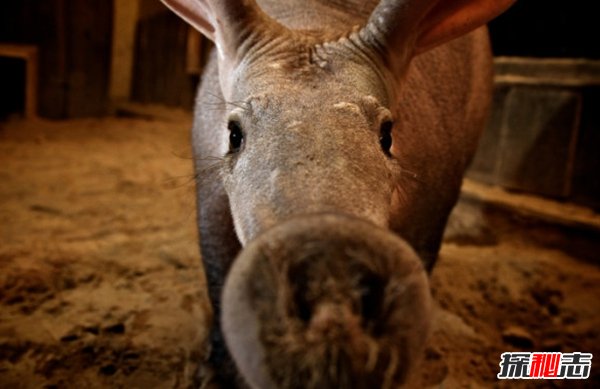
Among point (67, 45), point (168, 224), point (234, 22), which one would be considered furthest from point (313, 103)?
point (67, 45)

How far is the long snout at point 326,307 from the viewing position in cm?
109

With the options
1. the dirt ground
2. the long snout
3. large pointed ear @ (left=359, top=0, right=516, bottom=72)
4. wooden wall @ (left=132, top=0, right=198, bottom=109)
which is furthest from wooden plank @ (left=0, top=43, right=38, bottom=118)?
the long snout

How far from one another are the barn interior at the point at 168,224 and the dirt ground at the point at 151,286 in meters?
0.01

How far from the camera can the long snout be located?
1.09 metres

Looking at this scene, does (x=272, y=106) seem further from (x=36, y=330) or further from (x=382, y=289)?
(x=36, y=330)

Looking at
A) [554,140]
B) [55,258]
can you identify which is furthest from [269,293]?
[554,140]

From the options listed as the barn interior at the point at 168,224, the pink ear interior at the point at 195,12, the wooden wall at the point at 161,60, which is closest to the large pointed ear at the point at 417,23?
the pink ear interior at the point at 195,12

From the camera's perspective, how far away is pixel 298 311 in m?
1.12

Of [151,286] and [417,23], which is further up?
[417,23]

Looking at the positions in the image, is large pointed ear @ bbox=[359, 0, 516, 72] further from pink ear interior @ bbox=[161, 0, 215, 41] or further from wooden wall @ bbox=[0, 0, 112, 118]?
wooden wall @ bbox=[0, 0, 112, 118]

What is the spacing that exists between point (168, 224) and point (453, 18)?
281 centimetres

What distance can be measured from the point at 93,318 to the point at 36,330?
0.93ft

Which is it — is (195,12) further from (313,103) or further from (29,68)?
(29,68)

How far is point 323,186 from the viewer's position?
4.79 ft
